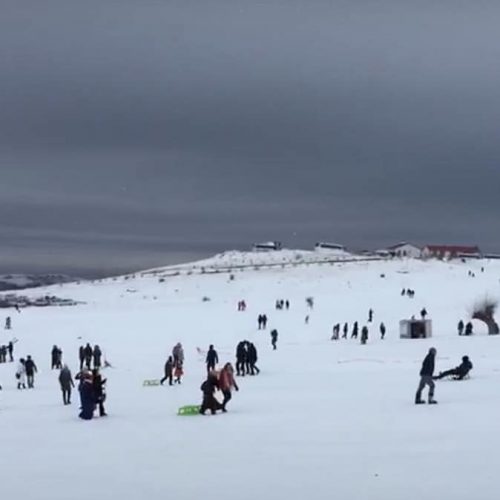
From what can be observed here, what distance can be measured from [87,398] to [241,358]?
11630 millimetres

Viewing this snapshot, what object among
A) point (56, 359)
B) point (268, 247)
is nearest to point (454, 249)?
point (268, 247)

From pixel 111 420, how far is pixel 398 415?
5.82 m

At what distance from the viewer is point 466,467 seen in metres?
15.6

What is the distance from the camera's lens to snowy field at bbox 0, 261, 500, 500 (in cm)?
1470

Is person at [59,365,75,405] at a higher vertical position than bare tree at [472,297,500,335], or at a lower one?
lower

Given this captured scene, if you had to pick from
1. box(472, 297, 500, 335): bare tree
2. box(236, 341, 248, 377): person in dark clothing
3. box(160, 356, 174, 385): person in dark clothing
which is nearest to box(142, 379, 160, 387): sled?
box(160, 356, 174, 385): person in dark clothing

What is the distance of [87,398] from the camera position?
2328cm

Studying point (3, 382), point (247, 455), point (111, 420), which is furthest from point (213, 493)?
point (3, 382)

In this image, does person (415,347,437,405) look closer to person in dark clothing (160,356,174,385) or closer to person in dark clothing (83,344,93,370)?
person in dark clothing (160,356,174,385)

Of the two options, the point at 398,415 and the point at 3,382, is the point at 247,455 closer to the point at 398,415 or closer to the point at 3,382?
the point at 398,415

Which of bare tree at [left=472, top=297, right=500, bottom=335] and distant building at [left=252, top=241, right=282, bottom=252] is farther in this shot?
distant building at [left=252, top=241, right=282, bottom=252]

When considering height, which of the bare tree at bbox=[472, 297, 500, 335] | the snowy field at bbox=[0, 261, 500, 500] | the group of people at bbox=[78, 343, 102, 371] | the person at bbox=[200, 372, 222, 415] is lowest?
the snowy field at bbox=[0, 261, 500, 500]

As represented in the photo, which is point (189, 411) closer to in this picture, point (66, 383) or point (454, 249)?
point (66, 383)

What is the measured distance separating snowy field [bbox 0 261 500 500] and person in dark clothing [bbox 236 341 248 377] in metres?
1.20
